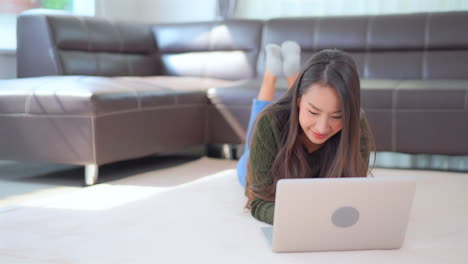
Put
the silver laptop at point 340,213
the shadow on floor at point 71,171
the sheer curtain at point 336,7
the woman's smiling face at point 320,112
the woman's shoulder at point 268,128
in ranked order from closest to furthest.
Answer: the silver laptop at point 340,213
the woman's smiling face at point 320,112
the woman's shoulder at point 268,128
the shadow on floor at point 71,171
the sheer curtain at point 336,7

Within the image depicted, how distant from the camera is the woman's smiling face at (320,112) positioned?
1.63 metres

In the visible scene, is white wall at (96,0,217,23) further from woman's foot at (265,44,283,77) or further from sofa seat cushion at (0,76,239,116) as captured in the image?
woman's foot at (265,44,283,77)

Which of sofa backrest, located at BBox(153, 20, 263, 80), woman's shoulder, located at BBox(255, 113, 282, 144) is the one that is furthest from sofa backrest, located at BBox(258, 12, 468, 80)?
woman's shoulder, located at BBox(255, 113, 282, 144)

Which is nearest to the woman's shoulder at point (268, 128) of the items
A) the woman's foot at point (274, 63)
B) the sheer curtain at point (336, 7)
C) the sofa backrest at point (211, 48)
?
the woman's foot at point (274, 63)

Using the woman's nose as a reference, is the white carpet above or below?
below

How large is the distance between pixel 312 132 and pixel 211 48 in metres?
2.71

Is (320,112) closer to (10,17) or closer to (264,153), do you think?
(264,153)

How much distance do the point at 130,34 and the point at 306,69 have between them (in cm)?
267

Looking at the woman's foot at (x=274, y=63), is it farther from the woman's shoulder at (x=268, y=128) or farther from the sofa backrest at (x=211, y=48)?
the sofa backrest at (x=211, y=48)

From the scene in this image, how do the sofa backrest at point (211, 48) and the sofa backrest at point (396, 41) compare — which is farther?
the sofa backrest at point (211, 48)

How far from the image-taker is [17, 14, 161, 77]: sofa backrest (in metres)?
3.65

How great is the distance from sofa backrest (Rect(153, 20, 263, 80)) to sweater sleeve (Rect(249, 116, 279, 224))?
2.34 metres

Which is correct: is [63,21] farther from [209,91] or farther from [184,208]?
[184,208]

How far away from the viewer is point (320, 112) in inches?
64.7
